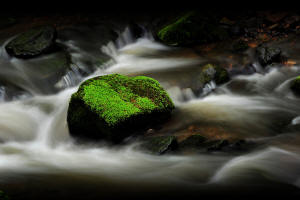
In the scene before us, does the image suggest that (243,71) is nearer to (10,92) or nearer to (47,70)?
(47,70)

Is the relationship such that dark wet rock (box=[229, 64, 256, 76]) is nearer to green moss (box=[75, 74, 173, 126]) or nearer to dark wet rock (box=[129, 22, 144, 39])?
green moss (box=[75, 74, 173, 126])

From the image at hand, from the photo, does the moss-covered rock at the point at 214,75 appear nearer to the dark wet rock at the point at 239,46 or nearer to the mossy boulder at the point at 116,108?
the mossy boulder at the point at 116,108

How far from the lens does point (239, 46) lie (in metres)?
10.1

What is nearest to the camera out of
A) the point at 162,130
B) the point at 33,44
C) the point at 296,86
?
the point at 162,130

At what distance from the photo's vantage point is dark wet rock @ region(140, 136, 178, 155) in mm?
4863

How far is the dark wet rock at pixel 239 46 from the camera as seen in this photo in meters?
9.86

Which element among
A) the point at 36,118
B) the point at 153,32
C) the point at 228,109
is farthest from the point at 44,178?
the point at 153,32

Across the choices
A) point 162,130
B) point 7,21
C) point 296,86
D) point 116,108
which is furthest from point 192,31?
point 7,21

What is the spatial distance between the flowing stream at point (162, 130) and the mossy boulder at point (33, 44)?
0.25 m

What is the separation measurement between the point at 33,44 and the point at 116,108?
194 inches

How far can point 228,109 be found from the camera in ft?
21.9

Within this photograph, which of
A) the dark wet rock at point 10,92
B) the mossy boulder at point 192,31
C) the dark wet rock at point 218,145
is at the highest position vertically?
the mossy boulder at point 192,31

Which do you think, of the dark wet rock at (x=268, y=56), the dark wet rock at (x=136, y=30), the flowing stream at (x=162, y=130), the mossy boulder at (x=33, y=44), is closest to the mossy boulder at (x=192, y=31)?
Result: the flowing stream at (x=162, y=130)

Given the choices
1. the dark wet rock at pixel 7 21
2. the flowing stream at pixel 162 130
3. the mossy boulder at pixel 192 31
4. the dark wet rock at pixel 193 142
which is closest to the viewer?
the flowing stream at pixel 162 130
